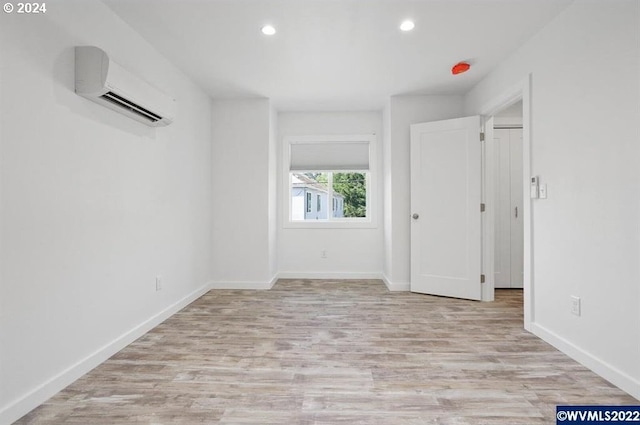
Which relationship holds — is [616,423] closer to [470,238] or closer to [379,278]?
[470,238]

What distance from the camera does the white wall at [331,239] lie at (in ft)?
15.2

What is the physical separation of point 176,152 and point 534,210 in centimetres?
332

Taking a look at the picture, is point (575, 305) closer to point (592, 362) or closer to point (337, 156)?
point (592, 362)

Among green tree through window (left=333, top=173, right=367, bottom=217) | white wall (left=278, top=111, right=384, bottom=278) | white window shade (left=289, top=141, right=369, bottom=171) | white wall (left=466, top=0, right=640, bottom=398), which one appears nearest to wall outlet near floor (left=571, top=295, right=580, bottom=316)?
white wall (left=466, top=0, right=640, bottom=398)

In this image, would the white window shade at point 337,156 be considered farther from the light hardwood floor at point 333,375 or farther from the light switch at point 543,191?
the light switch at point 543,191

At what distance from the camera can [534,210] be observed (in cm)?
258

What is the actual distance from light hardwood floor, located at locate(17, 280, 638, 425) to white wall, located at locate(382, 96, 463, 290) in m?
1.00

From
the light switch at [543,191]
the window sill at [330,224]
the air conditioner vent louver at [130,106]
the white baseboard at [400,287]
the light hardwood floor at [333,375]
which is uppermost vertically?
the air conditioner vent louver at [130,106]

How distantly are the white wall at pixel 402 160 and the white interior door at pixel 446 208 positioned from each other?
12 centimetres

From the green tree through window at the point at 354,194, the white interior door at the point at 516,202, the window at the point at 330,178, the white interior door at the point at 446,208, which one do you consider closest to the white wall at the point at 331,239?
the window at the point at 330,178

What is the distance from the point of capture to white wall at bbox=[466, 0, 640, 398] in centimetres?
176

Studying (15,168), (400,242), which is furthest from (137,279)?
(400,242)

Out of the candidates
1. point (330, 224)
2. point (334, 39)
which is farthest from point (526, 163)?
point (330, 224)

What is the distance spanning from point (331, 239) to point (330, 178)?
94 cm
